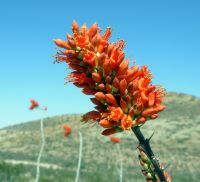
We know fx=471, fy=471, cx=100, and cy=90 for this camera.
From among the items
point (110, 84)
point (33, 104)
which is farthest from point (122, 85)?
point (33, 104)

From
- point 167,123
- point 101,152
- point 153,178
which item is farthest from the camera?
point 167,123

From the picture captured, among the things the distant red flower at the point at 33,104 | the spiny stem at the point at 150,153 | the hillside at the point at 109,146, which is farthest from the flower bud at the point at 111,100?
the hillside at the point at 109,146

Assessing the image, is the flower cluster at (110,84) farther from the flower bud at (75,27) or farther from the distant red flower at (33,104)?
the distant red flower at (33,104)

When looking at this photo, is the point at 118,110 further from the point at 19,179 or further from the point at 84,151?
the point at 84,151

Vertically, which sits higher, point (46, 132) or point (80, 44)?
point (46, 132)

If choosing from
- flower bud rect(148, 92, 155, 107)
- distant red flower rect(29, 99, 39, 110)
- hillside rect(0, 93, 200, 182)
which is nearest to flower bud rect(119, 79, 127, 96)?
flower bud rect(148, 92, 155, 107)

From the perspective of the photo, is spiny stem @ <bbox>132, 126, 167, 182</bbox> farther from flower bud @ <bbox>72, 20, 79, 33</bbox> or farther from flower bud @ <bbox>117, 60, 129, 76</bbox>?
flower bud @ <bbox>72, 20, 79, 33</bbox>

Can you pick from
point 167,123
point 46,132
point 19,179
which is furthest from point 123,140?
point 19,179

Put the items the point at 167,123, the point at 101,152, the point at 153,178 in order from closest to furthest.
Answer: the point at 153,178 < the point at 101,152 < the point at 167,123
